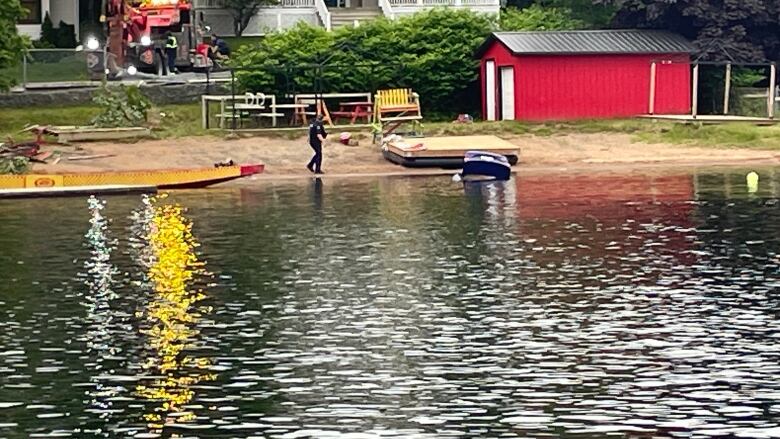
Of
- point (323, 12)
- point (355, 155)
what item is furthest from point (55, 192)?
point (323, 12)

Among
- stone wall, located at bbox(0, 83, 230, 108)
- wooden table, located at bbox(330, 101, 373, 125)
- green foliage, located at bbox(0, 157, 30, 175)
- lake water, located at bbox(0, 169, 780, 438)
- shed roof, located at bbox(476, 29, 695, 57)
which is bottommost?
lake water, located at bbox(0, 169, 780, 438)

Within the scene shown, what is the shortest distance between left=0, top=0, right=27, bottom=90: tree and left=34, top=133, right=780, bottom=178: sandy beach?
3303mm

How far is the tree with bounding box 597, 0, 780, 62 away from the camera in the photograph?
60906mm

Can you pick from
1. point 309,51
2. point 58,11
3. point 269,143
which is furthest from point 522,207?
point 58,11

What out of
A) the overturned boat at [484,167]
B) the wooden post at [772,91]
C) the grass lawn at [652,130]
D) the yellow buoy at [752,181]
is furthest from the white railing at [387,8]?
the yellow buoy at [752,181]

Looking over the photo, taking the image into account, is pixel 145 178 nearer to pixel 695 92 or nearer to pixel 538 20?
pixel 695 92

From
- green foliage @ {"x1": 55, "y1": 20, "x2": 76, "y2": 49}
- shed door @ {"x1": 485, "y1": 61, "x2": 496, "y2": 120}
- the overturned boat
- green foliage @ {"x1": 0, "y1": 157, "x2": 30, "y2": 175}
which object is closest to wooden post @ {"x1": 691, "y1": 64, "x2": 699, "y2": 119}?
shed door @ {"x1": 485, "y1": 61, "x2": 496, "y2": 120}

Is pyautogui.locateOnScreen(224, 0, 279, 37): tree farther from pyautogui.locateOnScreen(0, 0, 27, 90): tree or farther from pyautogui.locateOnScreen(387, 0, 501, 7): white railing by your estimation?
pyautogui.locateOnScreen(0, 0, 27, 90): tree

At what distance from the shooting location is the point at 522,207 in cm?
4203

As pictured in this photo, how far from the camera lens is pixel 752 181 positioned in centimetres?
4794

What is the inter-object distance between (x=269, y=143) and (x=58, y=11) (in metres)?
20.3

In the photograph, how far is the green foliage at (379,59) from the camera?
198 feet

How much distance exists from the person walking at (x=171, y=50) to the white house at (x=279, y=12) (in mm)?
6794

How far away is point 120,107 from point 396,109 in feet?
30.1
